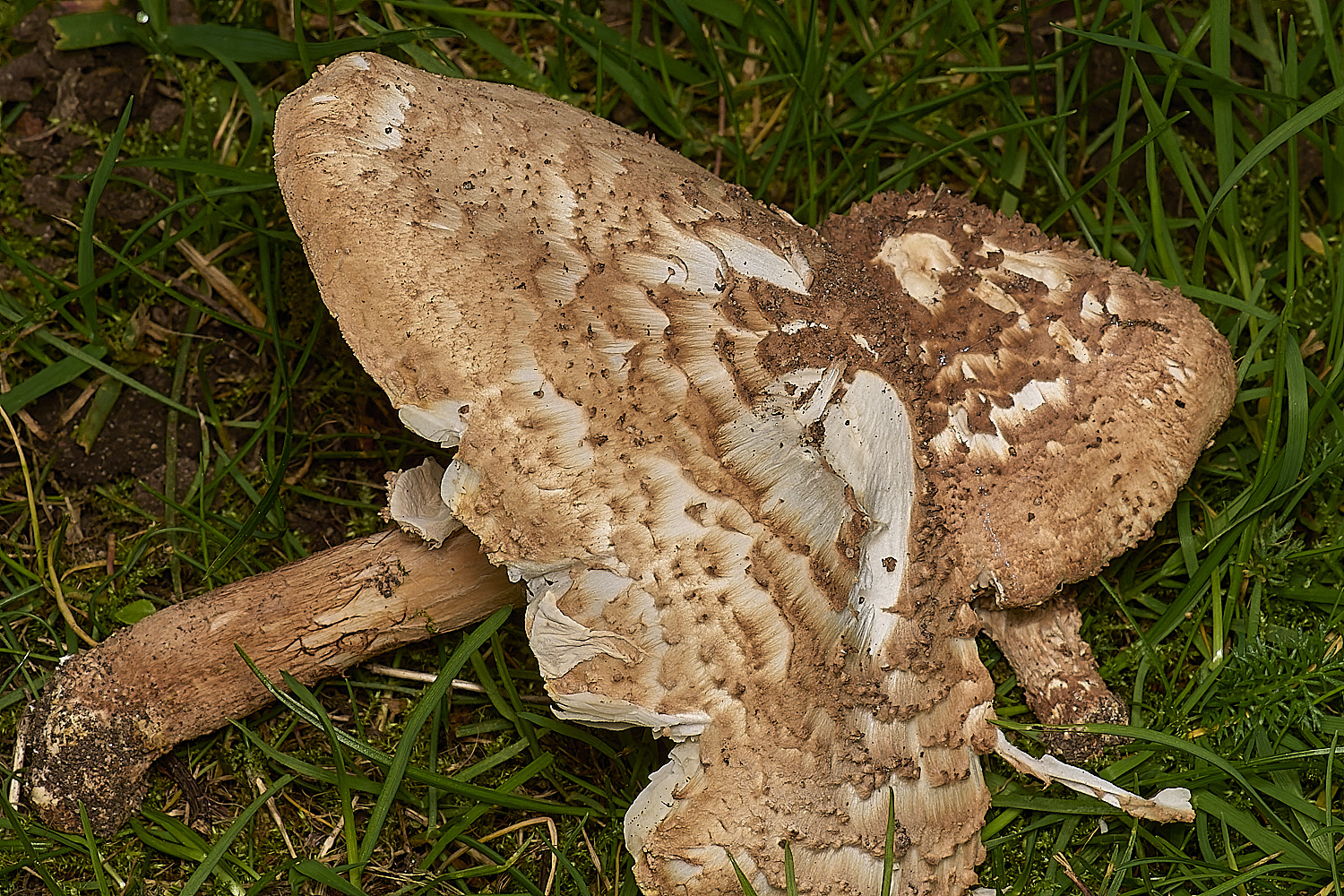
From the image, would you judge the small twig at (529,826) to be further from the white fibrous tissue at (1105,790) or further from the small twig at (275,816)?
the white fibrous tissue at (1105,790)

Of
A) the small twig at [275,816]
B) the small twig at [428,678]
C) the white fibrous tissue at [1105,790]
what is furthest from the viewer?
the small twig at [428,678]

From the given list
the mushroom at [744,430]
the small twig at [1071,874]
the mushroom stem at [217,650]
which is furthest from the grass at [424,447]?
the mushroom at [744,430]

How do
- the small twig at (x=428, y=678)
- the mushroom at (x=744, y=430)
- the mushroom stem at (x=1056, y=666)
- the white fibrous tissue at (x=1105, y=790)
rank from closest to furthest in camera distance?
the mushroom at (x=744, y=430) < the white fibrous tissue at (x=1105, y=790) < the mushroom stem at (x=1056, y=666) < the small twig at (x=428, y=678)

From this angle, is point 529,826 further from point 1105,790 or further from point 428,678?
point 1105,790

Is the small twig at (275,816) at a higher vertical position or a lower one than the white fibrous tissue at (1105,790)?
lower

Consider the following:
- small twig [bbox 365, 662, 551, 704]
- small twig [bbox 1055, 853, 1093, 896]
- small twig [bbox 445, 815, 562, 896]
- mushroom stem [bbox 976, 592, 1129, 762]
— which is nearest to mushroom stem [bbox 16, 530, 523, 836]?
small twig [bbox 365, 662, 551, 704]

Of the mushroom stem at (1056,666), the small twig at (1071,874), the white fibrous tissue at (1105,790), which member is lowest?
the small twig at (1071,874)

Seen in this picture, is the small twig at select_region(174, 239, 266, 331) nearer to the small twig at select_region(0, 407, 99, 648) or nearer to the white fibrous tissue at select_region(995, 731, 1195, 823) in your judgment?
the small twig at select_region(0, 407, 99, 648)
